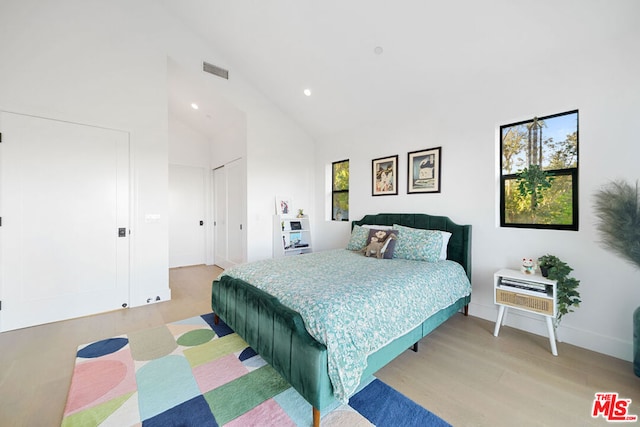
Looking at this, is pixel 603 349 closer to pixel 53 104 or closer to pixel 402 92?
pixel 402 92

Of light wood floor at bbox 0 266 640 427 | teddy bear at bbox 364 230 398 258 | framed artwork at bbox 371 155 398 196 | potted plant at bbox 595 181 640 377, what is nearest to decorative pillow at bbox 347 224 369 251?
teddy bear at bbox 364 230 398 258

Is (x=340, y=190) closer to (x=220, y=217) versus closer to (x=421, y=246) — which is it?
(x=421, y=246)

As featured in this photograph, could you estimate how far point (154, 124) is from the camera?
3.44 meters

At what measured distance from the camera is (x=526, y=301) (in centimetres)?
233

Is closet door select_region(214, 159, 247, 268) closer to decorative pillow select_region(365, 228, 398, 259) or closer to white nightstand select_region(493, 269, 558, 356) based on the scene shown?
decorative pillow select_region(365, 228, 398, 259)

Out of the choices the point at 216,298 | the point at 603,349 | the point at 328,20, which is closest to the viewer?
the point at 603,349

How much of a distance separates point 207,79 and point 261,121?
0.98 meters

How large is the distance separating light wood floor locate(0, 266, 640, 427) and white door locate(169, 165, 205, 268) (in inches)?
106

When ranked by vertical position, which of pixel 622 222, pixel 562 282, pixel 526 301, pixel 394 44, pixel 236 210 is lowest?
pixel 526 301

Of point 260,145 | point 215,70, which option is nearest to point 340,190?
point 260,145

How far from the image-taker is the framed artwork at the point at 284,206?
15.1 ft

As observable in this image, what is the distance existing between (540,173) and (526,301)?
120 centimetres

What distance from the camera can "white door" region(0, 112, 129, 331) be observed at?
2.69 metres

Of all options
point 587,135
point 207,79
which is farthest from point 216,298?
point 587,135
